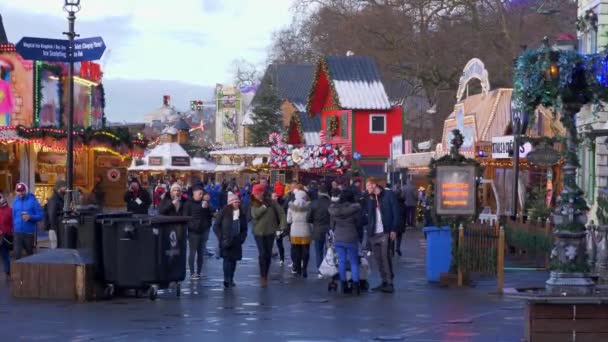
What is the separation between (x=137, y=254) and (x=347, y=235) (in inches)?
124

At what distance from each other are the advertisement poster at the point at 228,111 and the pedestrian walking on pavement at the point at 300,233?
4643 inches

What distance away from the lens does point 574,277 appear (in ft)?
41.8

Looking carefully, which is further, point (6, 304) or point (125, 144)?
point (125, 144)

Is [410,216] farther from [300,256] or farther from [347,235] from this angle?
[347,235]

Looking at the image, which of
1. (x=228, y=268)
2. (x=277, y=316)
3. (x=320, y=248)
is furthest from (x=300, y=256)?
(x=277, y=316)

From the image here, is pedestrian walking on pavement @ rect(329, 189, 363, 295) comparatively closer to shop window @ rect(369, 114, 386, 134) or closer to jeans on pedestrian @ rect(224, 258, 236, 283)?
jeans on pedestrian @ rect(224, 258, 236, 283)

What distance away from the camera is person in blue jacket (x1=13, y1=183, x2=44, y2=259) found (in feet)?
66.6

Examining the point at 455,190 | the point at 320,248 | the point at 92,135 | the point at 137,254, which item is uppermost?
the point at 92,135

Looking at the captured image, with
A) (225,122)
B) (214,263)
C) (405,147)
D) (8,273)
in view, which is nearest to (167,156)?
(405,147)

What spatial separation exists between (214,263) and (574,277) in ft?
42.8

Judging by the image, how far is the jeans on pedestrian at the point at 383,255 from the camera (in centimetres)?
1852

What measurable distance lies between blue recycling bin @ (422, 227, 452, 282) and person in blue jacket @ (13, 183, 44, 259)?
627 centimetres

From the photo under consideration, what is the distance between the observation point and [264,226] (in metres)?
19.8

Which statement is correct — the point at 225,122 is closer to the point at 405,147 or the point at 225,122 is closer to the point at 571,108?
the point at 405,147
